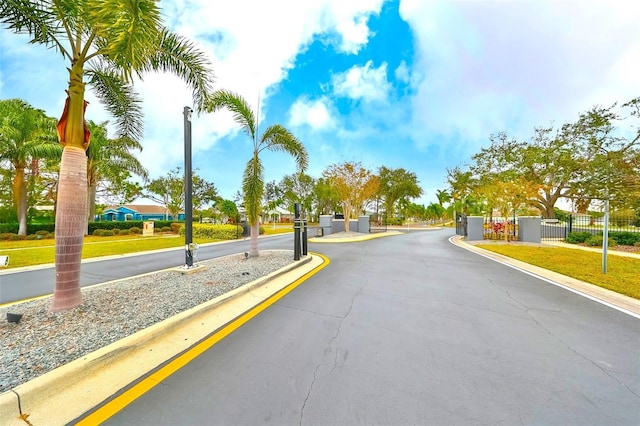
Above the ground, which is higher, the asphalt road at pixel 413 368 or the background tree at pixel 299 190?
the background tree at pixel 299 190

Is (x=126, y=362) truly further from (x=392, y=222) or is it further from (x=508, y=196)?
(x=392, y=222)

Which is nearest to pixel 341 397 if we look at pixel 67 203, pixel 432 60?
pixel 67 203

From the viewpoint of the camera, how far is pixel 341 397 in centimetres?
220

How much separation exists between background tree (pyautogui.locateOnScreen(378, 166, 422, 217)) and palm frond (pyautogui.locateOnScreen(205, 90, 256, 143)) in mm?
33144

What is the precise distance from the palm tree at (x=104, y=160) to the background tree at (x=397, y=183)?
31.2 m

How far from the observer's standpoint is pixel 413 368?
2625 millimetres

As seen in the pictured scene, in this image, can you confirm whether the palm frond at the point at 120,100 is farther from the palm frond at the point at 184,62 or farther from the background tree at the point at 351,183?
the background tree at the point at 351,183

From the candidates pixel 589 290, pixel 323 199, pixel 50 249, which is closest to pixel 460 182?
pixel 323 199

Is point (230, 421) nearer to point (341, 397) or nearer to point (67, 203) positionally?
point (341, 397)

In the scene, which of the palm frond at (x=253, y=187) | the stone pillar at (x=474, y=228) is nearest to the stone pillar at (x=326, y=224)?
the stone pillar at (x=474, y=228)

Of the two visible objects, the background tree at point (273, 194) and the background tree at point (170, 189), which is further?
the background tree at point (273, 194)

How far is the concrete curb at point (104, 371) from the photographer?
6.36 ft

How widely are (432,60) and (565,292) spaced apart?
621 inches

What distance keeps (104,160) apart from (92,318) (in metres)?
23.5
